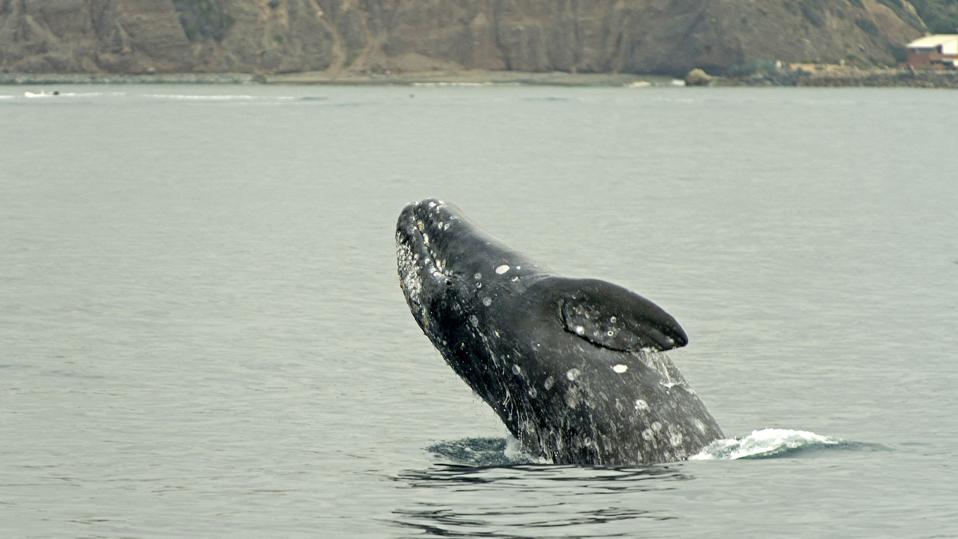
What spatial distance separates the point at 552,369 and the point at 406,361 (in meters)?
8.61

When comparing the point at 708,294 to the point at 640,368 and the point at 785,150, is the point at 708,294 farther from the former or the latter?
the point at 785,150

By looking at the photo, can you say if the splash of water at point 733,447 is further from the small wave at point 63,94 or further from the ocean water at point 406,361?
the small wave at point 63,94

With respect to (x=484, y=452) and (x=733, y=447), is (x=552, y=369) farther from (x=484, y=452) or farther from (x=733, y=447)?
(x=484, y=452)

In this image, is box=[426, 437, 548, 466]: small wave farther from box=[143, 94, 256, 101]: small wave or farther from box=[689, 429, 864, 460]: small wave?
box=[143, 94, 256, 101]: small wave

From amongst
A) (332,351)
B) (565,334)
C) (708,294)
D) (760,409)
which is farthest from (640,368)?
(708,294)

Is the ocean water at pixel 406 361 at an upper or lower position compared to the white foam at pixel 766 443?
lower

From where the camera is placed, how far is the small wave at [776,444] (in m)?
14.6

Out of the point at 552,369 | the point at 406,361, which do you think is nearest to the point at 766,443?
the point at 552,369

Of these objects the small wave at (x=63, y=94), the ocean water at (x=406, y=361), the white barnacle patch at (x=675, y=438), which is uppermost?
the white barnacle patch at (x=675, y=438)

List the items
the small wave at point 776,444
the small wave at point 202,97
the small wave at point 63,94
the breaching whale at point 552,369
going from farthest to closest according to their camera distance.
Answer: the small wave at point 63,94
the small wave at point 202,97
the small wave at point 776,444
the breaching whale at point 552,369

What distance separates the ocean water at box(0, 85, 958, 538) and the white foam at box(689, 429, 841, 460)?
0.23 ft

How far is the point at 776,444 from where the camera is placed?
15547mm

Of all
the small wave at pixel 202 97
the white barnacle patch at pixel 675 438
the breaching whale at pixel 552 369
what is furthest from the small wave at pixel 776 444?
the small wave at pixel 202 97

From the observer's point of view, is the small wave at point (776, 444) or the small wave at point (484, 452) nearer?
the small wave at point (484, 452)
